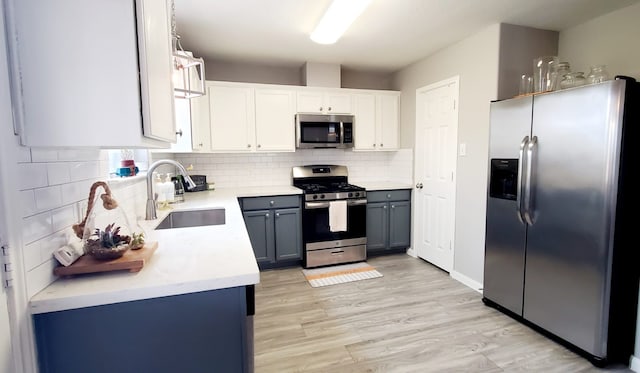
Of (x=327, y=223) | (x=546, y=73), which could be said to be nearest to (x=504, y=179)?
(x=546, y=73)

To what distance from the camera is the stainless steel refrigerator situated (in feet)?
5.64

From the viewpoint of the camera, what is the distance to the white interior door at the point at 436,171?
3.10 meters

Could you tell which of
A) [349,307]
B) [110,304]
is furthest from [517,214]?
[110,304]

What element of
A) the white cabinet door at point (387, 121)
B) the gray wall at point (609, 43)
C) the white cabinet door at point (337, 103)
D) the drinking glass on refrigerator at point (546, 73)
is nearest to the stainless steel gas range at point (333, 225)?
the white cabinet door at point (387, 121)

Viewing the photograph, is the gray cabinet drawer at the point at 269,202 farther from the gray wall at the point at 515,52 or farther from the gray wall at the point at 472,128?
the gray wall at the point at 515,52

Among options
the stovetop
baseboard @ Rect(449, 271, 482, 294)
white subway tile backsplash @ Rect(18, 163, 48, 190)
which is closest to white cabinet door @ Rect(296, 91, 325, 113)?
the stovetop

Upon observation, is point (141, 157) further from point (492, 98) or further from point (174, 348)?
point (492, 98)

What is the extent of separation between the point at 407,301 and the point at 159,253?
6.92 feet

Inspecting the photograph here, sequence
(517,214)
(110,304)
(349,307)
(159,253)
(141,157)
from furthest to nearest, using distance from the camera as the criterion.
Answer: (349,307) < (141,157) < (517,214) < (159,253) < (110,304)

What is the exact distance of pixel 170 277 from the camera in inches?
38.8

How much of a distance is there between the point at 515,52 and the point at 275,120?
2.41 meters

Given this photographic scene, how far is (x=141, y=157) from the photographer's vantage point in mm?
2365

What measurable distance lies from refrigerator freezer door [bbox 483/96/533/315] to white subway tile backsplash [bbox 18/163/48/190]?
2552 mm

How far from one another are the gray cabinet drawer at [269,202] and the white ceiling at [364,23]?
1.56m
